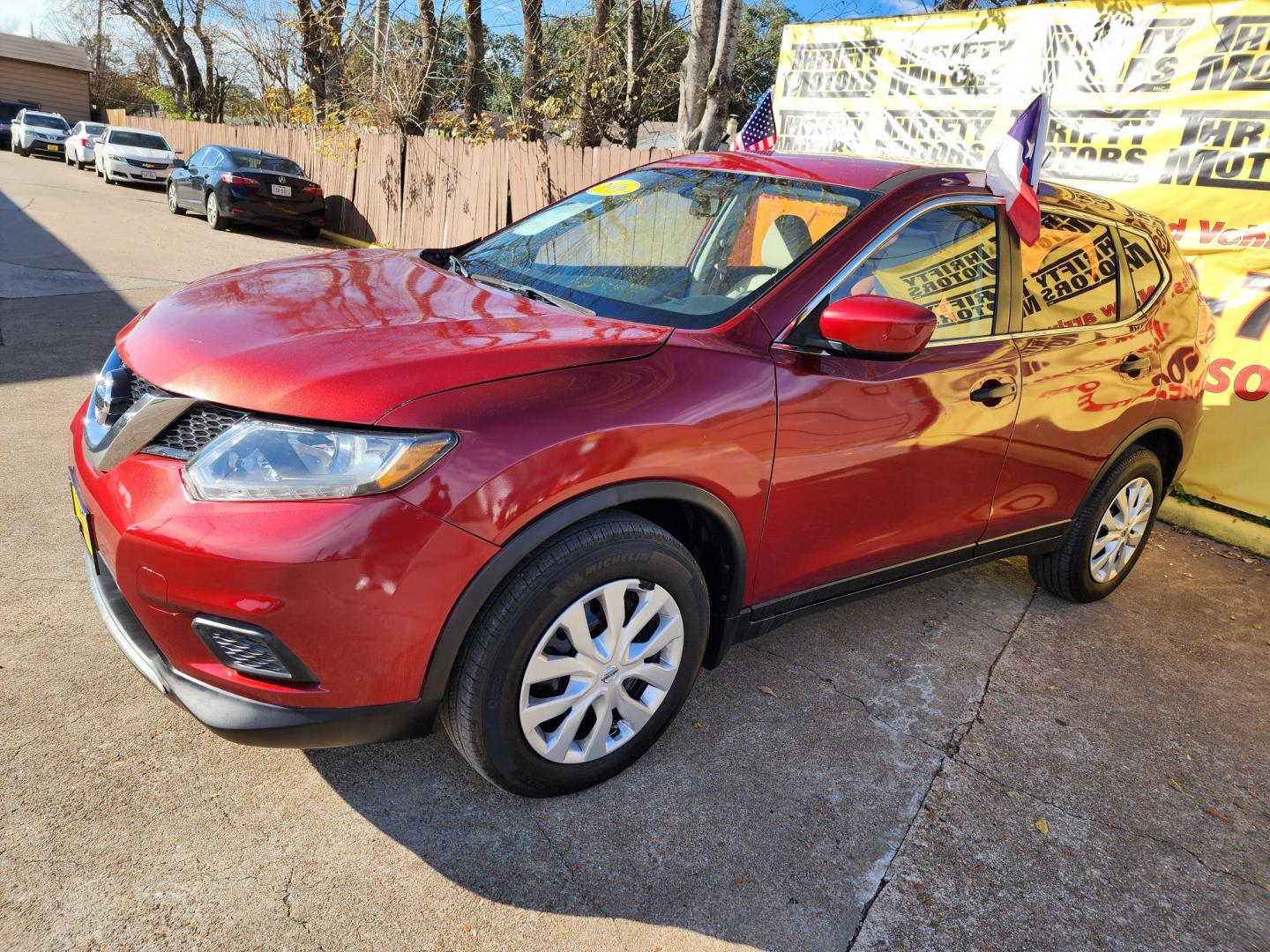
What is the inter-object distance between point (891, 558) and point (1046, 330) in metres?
1.10

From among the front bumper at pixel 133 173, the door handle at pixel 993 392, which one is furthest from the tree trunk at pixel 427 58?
the door handle at pixel 993 392

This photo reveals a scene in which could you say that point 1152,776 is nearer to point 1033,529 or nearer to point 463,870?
point 1033,529

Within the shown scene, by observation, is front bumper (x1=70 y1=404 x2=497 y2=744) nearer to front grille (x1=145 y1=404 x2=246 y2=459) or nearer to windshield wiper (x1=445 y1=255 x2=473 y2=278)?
front grille (x1=145 y1=404 x2=246 y2=459)

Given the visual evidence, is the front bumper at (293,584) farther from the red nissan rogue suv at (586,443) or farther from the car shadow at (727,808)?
the car shadow at (727,808)

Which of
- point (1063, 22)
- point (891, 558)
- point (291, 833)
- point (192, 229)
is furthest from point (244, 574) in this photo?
point (192, 229)

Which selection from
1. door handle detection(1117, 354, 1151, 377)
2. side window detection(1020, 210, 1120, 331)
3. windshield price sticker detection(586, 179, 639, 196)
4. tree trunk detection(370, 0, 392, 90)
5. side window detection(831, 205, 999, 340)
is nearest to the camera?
side window detection(831, 205, 999, 340)

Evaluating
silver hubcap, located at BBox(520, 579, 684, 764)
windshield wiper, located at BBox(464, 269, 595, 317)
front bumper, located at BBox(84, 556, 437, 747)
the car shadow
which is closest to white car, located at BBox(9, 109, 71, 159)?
windshield wiper, located at BBox(464, 269, 595, 317)

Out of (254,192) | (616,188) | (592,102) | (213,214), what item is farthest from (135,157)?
(616,188)

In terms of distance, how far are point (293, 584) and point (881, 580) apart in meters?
2.08

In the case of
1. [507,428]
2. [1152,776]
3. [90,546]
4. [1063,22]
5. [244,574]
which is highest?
[1063,22]

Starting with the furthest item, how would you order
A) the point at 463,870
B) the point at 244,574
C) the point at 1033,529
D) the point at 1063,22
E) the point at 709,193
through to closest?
the point at 1063,22 → the point at 1033,529 → the point at 709,193 → the point at 463,870 → the point at 244,574

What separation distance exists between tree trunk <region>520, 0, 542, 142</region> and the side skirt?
1128cm

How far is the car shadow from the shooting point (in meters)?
2.40

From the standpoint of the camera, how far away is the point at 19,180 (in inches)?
771
